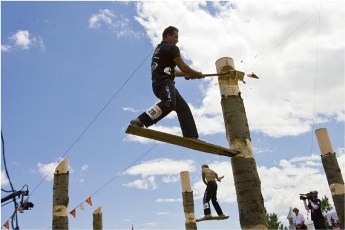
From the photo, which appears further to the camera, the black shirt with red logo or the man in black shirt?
the black shirt with red logo

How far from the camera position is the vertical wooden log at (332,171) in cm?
1007

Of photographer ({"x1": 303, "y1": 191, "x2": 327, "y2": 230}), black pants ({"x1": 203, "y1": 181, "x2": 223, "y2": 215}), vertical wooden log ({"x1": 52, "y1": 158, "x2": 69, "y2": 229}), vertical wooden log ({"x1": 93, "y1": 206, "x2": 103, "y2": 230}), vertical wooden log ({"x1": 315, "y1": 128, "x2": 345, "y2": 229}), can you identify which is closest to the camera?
vertical wooden log ({"x1": 52, "y1": 158, "x2": 69, "y2": 229})

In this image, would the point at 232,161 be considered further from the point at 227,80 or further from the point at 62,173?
the point at 62,173

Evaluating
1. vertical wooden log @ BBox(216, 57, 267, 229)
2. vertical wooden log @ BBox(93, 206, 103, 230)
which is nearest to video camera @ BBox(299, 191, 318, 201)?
vertical wooden log @ BBox(216, 57, 267, 229)

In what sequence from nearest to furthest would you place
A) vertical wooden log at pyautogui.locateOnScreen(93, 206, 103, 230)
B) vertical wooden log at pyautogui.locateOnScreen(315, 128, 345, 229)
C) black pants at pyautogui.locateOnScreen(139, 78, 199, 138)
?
1. black pants at pyautogui.locateOnScreen(139, 78, 199, 138)
2. vertical wooden log at pyautogui.locateOnScreen(315, 128, 345, 229)
3. vertical wooden log at pyautogui.locateOnScreen(93, 206, 103, 230)

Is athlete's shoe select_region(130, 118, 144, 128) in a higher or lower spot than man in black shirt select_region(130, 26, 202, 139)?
lower

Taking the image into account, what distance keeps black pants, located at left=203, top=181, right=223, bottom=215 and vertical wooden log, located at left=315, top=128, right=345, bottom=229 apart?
379cm

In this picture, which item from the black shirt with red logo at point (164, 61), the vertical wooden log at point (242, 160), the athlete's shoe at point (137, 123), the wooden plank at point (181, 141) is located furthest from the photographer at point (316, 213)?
the athlete's shoe at point (137, 123)

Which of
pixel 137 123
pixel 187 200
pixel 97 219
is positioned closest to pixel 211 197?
pixel 187 200

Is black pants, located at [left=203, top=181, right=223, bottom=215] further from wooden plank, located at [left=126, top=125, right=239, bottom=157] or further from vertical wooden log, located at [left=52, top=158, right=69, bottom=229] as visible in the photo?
wooden plank, located at [left=126, top=125, right=239, bottom=157]

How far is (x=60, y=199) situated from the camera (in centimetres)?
807

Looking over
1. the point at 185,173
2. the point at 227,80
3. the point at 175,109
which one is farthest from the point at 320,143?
the point at 175,109

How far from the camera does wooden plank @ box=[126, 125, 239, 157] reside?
432cm

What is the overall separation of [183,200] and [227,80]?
266 inches
